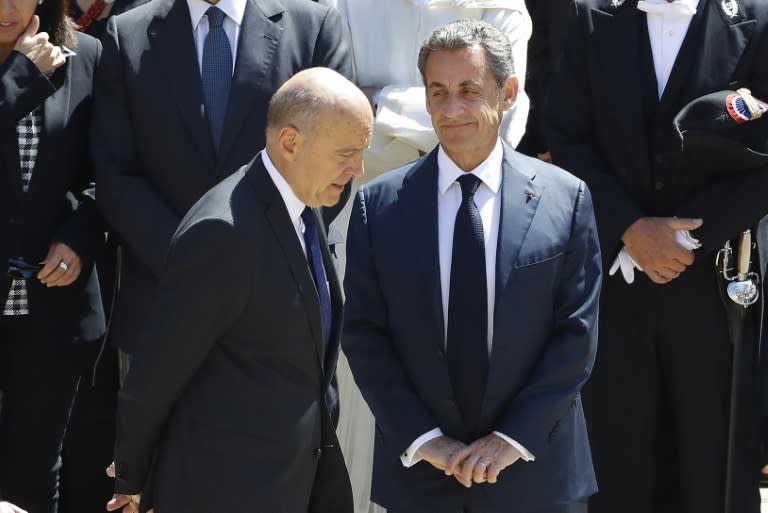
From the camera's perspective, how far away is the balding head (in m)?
3.54

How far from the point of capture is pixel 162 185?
473cm

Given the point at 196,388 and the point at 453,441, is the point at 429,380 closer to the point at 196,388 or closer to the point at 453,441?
the point at 453,441

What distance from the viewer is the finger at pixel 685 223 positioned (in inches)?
187

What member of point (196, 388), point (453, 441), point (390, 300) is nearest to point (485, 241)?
point (390, 300)

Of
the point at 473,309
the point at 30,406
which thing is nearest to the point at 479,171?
the point at 473,309

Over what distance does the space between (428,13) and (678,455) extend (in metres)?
1.94

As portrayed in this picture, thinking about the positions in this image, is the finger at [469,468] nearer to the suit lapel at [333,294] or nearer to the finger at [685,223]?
the suit lapel at [333,294]

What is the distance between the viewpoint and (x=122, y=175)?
470 cm

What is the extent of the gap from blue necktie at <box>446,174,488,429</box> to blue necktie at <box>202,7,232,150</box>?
116cm

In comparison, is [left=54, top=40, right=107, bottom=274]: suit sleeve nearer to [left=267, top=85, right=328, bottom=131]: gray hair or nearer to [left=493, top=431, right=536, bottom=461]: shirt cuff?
[left=267, top=85, right=328, bottom=131]: gray hair

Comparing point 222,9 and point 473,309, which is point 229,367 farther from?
point 222,9

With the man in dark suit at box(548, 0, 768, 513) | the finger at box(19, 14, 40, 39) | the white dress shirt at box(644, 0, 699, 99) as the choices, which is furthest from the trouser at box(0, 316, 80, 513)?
the white dress shirt at box(644, 0, 699, 99)

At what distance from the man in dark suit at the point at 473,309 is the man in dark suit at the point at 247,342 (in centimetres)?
39

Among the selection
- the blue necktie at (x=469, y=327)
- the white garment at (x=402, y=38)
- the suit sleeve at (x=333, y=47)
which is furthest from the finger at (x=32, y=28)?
the blue necktie at (x=469, y=327)
